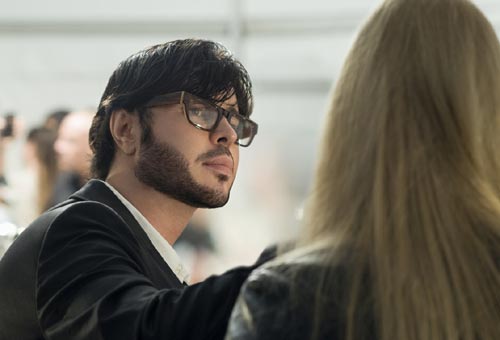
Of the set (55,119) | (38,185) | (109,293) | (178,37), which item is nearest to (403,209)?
(109,293)

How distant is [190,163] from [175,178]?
0.18 feet

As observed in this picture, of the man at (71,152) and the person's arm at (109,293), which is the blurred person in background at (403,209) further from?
the man at (71,152)

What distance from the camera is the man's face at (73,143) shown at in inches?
231

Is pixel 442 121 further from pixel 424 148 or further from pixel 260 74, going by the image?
pixel 260 74

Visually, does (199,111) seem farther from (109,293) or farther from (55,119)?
(55,119)

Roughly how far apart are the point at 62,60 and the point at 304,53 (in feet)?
6.05

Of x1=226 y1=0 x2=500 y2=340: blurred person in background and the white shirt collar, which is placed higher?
x1=226 y1=0 x2=500 y2=340: blurred person in background

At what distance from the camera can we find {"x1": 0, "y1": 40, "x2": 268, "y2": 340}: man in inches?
87.0

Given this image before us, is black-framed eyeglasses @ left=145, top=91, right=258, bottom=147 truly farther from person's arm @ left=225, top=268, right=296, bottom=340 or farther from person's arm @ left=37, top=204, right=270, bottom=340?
person's arm @ left=225, top=268, right=296, bottom=340

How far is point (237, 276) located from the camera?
212 cm

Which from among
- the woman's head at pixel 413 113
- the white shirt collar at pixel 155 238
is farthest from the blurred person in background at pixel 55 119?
the woman's head at pixel 413 113

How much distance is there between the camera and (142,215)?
9.41 feet

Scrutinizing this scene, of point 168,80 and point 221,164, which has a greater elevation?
point 168,80

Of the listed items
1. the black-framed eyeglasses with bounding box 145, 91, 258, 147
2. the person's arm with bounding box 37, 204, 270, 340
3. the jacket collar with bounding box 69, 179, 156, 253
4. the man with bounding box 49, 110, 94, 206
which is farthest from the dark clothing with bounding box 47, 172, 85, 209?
the person's arm with bounding box 37, 204, 270, 340
